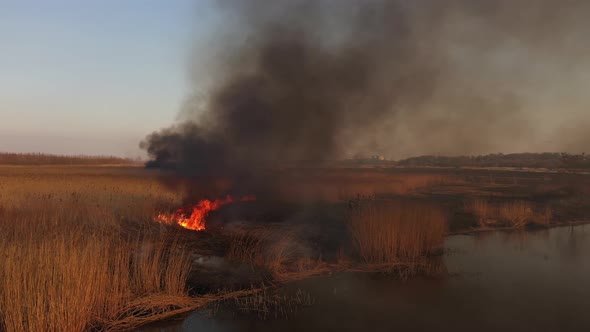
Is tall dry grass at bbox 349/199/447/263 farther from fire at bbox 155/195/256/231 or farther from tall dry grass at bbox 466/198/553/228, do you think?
Answer: tall dry grass at bbox 466/198/553/228

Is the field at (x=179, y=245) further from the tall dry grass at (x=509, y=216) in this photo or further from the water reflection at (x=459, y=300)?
the water reflection at (x=459, y=300)

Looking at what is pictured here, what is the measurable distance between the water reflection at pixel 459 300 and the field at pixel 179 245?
90 centimetres

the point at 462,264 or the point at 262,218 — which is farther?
the point at 262,218

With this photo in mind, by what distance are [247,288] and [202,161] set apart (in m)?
17.3

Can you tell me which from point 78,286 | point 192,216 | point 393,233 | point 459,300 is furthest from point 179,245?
point 459,300

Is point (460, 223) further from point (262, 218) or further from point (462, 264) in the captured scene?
point (262, 218)

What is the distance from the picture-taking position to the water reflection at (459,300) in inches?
300

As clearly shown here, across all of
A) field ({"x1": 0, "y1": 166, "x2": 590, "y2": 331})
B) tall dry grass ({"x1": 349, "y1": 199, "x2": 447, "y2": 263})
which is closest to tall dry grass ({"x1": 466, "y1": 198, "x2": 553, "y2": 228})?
field ({"x1": 0, "y1": 166, "x2": 590, "y2": 331})

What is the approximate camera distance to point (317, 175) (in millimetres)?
27250

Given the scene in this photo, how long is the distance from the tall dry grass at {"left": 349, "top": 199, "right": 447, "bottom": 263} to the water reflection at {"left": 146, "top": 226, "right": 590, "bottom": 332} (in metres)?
1.01

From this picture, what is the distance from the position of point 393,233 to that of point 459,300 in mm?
2827

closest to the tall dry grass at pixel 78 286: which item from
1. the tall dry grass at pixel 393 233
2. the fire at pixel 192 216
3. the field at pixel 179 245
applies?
the field at pixel 179 245

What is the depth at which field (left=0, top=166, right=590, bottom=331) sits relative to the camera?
5891 millimetres

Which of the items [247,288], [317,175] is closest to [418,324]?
[247,288]
